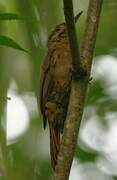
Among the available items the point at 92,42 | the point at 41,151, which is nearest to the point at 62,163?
the point at 92,42

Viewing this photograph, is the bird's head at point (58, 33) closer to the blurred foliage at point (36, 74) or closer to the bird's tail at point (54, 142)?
the blurred foliage at point (36, 74)

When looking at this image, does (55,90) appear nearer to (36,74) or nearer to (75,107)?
(36,74)

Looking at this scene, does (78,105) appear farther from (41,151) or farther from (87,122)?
(87,122)

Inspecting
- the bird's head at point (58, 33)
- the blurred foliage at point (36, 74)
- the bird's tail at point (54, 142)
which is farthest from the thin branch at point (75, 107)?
the bird's head at point (58, 33)

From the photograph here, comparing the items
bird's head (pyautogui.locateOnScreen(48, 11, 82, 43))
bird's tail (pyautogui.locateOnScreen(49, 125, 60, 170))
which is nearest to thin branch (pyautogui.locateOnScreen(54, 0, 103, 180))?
bird's tail (pyautogui.locateOnScreen(49, 125, 60, 170))

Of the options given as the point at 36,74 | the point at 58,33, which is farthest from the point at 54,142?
the point at 58,33
